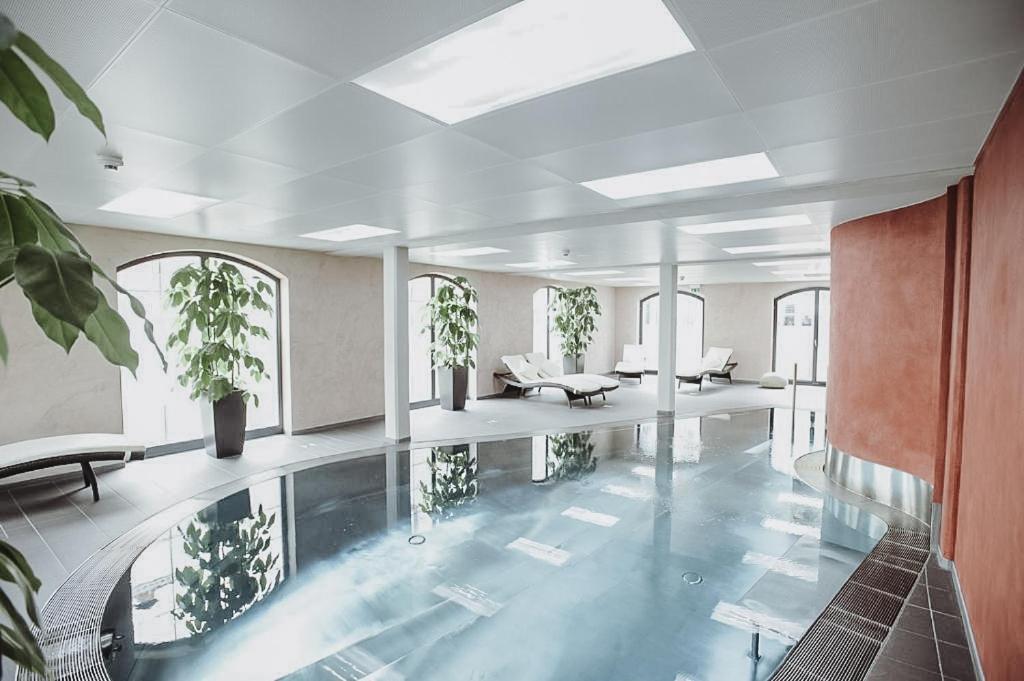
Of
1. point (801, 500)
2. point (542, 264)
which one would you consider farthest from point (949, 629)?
point (542, 264)

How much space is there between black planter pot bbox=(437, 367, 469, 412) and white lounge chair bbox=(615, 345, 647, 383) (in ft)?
17.5

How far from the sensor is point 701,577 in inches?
139

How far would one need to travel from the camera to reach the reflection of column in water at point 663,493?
13.3 feet

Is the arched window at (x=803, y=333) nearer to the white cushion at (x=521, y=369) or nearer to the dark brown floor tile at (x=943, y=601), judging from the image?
the white cushion at (x=521, y=369)

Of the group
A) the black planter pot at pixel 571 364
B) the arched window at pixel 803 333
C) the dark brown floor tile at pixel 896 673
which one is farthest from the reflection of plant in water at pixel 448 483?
the arched window at pixel 803 333

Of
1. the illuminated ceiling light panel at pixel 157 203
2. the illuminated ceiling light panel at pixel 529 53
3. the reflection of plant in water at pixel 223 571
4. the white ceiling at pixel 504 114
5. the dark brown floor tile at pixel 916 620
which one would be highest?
the illuminated ceiling light panel at pixel 529 53

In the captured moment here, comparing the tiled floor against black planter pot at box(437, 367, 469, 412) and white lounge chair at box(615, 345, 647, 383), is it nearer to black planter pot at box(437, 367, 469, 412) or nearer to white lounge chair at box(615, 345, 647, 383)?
black planter pot at box(437, 367, 469, 412)

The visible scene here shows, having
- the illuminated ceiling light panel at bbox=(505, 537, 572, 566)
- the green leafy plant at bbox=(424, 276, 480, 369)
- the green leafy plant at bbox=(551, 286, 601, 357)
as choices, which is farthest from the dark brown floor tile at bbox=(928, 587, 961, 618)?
the green leafy plant at bbox=(551, 286, 601, 357)

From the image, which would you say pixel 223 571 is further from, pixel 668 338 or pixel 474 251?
pixel 668 338

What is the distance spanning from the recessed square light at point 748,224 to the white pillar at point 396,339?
3619mm

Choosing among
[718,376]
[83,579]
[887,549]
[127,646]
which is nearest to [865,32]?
[887,549]

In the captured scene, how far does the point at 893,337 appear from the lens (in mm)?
4785

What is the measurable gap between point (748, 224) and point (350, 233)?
439cm

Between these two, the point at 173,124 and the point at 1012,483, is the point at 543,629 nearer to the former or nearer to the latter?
the point at 1012,483
